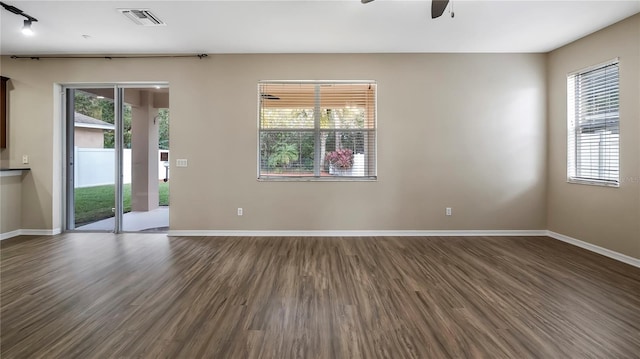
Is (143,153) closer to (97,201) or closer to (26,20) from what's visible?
(97,201)

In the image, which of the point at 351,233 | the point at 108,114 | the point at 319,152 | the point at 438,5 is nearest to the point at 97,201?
the point at 108,114

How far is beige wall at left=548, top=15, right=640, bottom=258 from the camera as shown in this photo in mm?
3301

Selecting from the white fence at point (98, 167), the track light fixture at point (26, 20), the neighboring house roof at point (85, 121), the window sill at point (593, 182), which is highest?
the track light fixture at point (26, 20)

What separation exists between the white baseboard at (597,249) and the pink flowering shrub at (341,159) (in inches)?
131

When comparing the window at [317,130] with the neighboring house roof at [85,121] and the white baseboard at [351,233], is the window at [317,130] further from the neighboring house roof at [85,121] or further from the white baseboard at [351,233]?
the neighboring house roof at [85,121]

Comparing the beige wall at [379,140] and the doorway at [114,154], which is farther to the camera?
the doorway at [114,154]

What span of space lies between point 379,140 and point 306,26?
1.96 metres

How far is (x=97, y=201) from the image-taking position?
4.85 m

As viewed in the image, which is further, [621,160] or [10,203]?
[10,203]

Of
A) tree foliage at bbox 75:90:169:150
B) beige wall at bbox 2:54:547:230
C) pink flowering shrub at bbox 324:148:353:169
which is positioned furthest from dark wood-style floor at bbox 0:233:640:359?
tree foliage at bbox 75:90:169:150

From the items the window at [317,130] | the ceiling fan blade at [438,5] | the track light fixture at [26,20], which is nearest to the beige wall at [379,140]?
the window at [317,130]

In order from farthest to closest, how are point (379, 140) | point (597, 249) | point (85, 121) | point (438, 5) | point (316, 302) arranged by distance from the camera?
point (85, 121), point (379, 140), point (597, 249), point (438, 5), point (316, 302)

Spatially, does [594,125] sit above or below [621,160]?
above

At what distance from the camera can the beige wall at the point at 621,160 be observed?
10.8 ft
